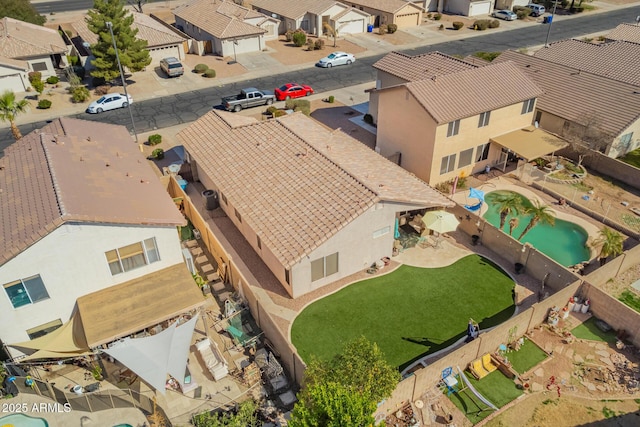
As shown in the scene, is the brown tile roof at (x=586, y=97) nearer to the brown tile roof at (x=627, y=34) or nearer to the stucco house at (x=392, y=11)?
the brown tile roof at (x=627, y=34)

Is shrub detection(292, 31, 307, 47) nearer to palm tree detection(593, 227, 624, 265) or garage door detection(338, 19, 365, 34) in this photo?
garage door detection(338, 19, 365, 34)

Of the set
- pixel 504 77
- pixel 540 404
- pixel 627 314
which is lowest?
pixel 540 404

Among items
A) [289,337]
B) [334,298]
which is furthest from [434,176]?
[289,337]

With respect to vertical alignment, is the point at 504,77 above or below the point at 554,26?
above

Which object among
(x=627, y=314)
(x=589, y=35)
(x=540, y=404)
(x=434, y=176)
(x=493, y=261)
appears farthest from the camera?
(x=589, y=35)

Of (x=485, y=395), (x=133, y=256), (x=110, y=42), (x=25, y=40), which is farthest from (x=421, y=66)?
(x=25, y=40)

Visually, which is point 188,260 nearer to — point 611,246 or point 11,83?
point 611,246

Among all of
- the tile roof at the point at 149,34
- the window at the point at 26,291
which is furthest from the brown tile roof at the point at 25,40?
the window at the point at 26,291

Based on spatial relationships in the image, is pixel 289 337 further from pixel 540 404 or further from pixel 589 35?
pixel 589 35
